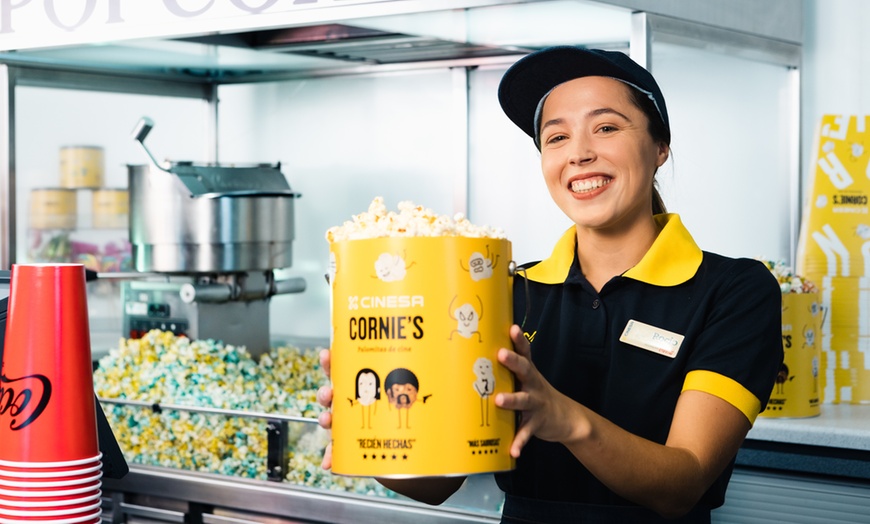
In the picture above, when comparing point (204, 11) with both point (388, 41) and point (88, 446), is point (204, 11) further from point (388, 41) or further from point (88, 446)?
point (88, 446)

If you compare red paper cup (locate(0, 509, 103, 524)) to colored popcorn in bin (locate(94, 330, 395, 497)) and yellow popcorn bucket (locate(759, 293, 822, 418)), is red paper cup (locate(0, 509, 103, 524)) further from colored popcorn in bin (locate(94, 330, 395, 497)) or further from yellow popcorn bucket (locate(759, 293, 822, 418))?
yellow popcorn bucket (locate(759, 293, 822, 418))

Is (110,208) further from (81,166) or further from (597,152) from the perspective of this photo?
(597,152)

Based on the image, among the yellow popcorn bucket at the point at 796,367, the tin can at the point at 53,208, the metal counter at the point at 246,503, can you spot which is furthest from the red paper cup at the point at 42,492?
the tin can at the point at 53,208

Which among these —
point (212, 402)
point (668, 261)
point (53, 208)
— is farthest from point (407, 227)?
point (53, 208)

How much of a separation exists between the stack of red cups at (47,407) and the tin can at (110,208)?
6.90ft

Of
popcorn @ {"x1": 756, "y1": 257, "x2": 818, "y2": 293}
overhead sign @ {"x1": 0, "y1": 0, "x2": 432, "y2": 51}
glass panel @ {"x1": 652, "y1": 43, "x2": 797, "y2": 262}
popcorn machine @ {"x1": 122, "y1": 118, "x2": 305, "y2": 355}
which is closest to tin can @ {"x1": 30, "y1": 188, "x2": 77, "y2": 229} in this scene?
popcorn machine @ {"x1": 122, "y1": 118, "x2": 305, "y2": 355}

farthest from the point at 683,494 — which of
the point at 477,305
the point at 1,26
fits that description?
the point at 1,26

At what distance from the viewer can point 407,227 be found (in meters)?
0.94

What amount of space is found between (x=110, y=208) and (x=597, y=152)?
7.19 ft

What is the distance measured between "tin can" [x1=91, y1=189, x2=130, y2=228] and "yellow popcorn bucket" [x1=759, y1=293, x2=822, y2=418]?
6.17ft

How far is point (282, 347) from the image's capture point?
3.05 meters

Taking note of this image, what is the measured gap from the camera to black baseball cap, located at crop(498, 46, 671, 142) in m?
1.21

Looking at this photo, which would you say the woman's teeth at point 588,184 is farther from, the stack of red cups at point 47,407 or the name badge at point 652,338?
the stack of red cups at point 47,407

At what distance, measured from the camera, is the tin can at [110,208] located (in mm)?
3094
